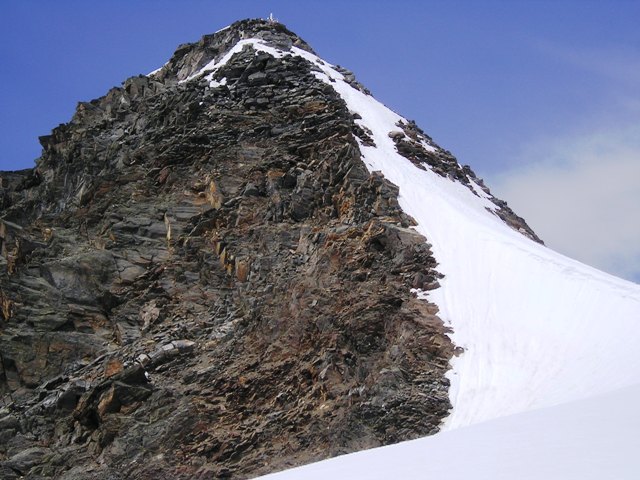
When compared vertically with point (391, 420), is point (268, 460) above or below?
below

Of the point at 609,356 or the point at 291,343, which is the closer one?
the point at 609,356

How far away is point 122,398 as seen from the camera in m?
28.9

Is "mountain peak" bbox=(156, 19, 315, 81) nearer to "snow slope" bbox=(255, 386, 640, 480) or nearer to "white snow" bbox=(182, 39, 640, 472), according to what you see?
"white snow" bbox=(182, 39, 640, 472)

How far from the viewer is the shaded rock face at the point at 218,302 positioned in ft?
88.0

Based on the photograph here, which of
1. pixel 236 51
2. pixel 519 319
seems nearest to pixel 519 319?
pixel 519 319

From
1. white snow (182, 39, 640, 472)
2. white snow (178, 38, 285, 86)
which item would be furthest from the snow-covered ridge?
white snow (178, 38, 285, 86)

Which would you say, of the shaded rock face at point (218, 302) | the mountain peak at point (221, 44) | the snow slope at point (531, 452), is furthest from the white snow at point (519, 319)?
the mountain peak at point (221, 44)

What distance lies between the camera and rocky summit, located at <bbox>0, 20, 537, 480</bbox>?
26.8 meters

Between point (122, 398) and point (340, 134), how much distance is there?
55.1 feet

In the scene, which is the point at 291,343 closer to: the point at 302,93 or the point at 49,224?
the point at 49,224

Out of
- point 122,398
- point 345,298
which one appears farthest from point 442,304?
point 122,398

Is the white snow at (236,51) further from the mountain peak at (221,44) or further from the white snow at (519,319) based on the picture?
the white snow at (519,319)

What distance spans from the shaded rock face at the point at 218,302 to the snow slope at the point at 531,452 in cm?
1115

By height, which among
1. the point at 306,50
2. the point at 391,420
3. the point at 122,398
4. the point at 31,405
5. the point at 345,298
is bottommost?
the point at 31,405
